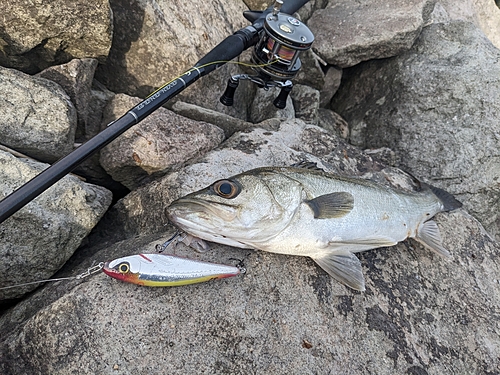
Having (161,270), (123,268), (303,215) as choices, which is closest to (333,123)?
(303,215)

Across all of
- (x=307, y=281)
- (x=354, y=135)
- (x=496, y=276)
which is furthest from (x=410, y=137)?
(x=307, y=281)

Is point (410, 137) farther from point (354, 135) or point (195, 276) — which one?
point (195, 276)

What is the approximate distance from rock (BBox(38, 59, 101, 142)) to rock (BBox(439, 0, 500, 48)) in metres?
5.73

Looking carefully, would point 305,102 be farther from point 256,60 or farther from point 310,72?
point 256,60

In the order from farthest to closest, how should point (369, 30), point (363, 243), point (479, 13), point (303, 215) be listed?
point (479, 13), point (369, 30), point (363, 243), point (303, 215)

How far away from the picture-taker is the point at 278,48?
341cm

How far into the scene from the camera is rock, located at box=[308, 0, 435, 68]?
197 inches

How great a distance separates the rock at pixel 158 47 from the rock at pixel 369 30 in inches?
65.1

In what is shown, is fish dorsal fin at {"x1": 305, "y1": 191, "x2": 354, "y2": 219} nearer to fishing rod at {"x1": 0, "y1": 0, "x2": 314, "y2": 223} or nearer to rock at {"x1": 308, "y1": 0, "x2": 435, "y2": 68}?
fishing rod at {"x1": 0, "y1": 0, "x2": 314, "y2": 223}

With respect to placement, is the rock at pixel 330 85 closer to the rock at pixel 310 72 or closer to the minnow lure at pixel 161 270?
the rock at pixel 310 72

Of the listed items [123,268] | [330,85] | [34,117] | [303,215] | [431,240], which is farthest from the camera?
[330,85]

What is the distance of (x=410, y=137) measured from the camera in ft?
16.4

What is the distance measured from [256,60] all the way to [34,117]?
1.98 metres

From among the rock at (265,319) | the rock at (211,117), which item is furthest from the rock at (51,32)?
the rock at (265,319)
